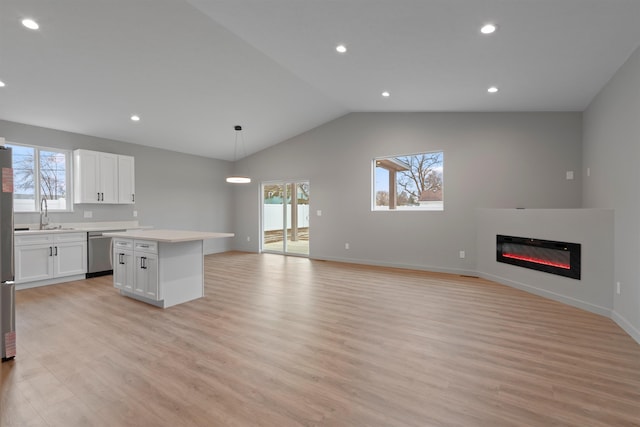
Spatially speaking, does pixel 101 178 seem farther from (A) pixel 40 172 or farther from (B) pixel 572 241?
(B) pixel 572 241

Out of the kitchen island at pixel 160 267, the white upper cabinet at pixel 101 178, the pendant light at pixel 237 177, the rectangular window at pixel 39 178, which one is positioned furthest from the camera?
the pendant light at pixel 237 177

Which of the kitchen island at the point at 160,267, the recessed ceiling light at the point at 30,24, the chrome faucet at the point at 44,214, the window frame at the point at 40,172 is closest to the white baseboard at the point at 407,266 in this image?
the kitchen island at the point at 160,267

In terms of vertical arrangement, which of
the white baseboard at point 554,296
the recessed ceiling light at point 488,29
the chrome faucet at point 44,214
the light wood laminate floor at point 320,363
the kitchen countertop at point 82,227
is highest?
the recessed ceiling light at point 488,29

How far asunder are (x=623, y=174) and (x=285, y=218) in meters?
6.65

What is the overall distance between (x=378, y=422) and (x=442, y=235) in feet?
15.3

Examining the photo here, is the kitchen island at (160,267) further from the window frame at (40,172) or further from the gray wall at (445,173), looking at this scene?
the gray wall at (445,173)

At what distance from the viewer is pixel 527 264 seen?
15.0 feet

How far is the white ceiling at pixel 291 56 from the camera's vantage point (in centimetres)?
289

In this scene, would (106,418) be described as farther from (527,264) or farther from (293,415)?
(527,264)

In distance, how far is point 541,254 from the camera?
4402 mm

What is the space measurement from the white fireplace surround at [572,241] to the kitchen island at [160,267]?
434 cm

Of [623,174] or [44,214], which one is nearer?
[623,174]

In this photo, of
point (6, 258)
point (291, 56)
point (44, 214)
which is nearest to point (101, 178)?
point (44, 214)

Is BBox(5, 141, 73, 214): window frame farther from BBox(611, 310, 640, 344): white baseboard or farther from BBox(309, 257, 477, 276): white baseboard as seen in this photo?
BBox(611, 310, 640, 344): white baseboard
